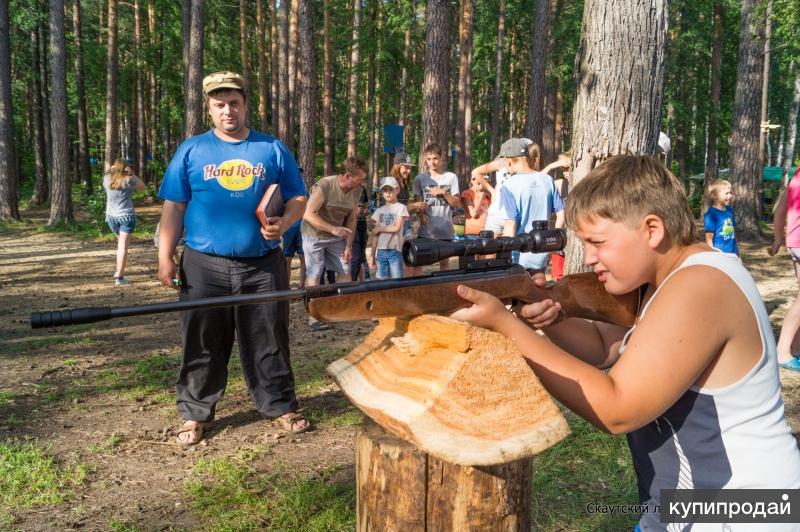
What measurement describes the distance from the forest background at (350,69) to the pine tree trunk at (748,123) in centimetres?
7

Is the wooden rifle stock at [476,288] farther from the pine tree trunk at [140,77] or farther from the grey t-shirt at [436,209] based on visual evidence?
the pine tree trunk at [140,77]

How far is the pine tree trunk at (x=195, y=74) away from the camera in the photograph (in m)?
15.2

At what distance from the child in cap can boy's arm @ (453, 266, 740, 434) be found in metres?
6.33

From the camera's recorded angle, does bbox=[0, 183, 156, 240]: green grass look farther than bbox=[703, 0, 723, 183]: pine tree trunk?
No

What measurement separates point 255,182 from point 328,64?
2362 cm

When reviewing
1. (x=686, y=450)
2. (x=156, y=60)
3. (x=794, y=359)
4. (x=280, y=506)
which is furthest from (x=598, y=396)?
(x=156, y=60)

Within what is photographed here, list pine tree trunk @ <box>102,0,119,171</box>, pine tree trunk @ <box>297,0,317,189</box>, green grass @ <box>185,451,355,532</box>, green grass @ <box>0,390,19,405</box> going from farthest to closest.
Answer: pine tree trunk @ <box>102,0,119,171</box> → pine tree trunk @ <box>297,0,317,189</box> → green grass @ <box>0,390,19,405</box> → green grass @ <box>185,451,355,532</box>

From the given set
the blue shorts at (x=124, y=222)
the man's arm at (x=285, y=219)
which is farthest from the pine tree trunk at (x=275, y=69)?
the man's arm at (x=285, y=219)

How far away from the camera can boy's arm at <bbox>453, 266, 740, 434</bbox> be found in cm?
151

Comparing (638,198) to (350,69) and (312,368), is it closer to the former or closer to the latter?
(312,368)

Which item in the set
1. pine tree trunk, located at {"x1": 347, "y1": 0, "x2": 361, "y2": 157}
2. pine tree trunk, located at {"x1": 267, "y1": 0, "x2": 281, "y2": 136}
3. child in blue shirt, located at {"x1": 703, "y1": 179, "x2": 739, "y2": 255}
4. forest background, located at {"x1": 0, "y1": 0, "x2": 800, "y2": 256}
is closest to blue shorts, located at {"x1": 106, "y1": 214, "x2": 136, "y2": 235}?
forest background, located at {"x1": 0, "y1": 0, "x2": 800, "y2": 256}

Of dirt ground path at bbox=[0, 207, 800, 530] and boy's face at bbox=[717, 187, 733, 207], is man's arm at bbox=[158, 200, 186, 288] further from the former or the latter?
boy's face at bbox=[717, 187, 733, 207]

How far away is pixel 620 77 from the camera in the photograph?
430 cm

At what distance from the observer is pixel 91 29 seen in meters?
31.5
